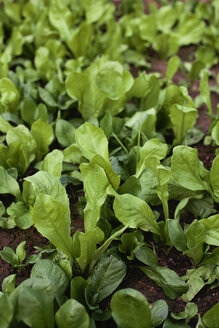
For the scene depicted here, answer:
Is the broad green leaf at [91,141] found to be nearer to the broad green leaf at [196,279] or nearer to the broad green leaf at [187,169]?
the broad green leaf at [187,169]

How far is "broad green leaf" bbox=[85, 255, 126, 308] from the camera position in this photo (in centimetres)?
93

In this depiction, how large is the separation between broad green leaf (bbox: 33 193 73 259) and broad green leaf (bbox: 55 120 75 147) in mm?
380

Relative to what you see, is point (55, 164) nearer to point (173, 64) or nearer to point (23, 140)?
point (23, 140)

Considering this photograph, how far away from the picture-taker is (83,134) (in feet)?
3.68

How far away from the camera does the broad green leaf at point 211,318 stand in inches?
33.2

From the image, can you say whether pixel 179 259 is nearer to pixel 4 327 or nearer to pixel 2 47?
pixel 4 327

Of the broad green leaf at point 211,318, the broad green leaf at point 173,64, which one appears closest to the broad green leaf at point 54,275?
the broad green leaf at point 211,318

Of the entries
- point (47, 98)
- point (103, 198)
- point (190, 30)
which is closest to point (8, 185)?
point (103, 198)

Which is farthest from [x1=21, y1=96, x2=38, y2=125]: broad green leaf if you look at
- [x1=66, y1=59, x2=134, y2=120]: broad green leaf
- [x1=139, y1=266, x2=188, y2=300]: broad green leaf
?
[x1=139, y1=266, x2=188, y2=300]: broad green leaf

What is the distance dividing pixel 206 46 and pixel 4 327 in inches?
61.6

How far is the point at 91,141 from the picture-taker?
112cm

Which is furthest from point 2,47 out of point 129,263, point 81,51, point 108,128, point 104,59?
point 129,263

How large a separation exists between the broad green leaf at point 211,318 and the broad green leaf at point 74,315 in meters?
0.26

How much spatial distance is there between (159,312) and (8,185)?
55 cm
